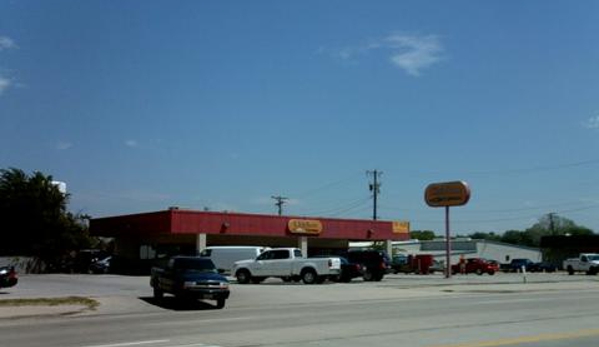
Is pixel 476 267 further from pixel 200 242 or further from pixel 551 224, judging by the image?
pixel 551 224

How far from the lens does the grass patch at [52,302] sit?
929 inches

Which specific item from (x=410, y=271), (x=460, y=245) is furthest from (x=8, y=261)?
(x=460, y=245)

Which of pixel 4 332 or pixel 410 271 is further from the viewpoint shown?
pixel 410 271

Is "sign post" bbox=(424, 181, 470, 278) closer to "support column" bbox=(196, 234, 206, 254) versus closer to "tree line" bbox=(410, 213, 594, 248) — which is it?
"support column" bbox=(196, 234, 206, 254)

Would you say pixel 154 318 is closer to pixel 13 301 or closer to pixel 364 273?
pixel 13 301

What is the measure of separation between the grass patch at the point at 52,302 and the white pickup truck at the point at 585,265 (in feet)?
173

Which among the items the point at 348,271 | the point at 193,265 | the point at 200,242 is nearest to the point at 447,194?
the point at 348,271

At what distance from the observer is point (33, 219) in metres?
60.3

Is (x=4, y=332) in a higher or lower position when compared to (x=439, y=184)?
lower

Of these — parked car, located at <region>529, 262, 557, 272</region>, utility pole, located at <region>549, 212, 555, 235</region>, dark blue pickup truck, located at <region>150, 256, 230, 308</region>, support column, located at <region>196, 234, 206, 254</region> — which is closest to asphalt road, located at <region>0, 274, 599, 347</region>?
dark blue pickup truck, located at <region>150, 256, 230, 308</region>

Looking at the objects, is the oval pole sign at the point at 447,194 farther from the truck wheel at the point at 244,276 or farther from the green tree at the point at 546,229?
the green tree at the point at 546,229

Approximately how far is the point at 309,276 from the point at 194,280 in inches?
653

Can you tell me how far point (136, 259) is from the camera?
64.5 m

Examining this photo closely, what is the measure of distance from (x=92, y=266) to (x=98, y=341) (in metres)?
48.9
